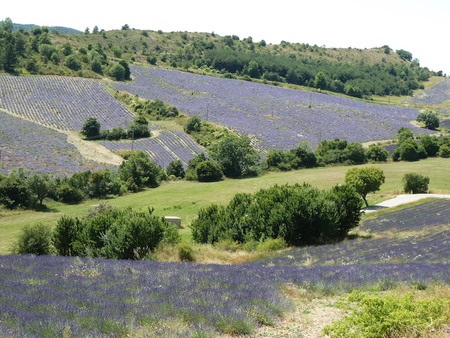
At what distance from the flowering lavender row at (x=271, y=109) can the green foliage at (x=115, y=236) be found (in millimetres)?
60911

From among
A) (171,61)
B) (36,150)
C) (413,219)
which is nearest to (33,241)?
(413,219)

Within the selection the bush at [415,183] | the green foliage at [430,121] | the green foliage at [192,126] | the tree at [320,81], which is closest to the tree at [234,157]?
the green foliage at [192,126]

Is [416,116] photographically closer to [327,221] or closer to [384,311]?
[327,221]

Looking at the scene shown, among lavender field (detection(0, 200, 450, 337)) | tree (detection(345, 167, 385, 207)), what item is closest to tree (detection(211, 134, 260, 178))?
tree (detection(345, 167, 385, 207))

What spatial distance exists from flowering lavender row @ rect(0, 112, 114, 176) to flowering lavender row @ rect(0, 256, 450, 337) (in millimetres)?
51376

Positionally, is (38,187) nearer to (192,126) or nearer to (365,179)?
(365,179)

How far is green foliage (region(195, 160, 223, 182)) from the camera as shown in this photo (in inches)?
2736

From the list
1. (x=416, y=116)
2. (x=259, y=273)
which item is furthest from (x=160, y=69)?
(x=259, y=273)

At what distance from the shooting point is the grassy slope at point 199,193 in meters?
48.3

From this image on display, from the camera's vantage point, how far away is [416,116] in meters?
127

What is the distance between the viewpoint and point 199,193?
5953 centimetres

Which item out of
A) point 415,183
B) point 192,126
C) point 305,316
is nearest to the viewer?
point 305,316

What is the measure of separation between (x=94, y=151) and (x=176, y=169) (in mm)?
15306

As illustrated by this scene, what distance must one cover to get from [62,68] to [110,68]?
480 inches
